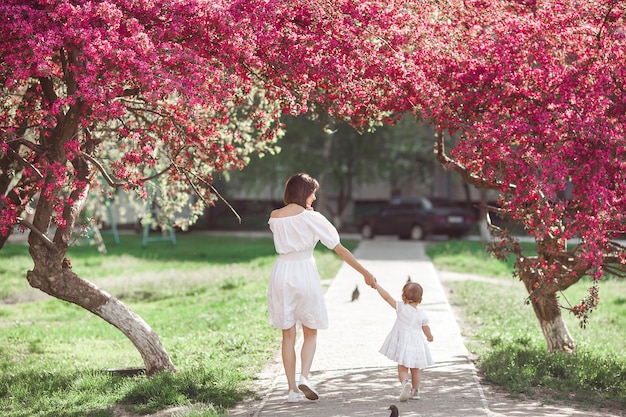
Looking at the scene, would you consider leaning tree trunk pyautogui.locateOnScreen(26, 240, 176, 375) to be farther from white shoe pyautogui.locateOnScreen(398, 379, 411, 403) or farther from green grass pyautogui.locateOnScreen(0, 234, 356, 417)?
white shoe pyautogui.locateOnScreen(398, 379, 411, 403)

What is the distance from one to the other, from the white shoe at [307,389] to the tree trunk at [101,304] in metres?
1.91

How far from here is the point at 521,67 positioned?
8117 millimetres

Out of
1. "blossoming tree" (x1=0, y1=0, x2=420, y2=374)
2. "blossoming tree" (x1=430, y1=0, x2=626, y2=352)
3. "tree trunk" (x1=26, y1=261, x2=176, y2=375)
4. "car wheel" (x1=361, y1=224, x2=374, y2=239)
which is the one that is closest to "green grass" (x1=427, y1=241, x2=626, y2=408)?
"blossoming tree" (x1=430, y1=0, x2=626, y2=352)

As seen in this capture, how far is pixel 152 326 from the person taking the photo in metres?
12.6

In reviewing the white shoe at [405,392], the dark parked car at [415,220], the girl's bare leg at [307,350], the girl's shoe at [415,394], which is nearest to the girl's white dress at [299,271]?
the girl's bare leg at [307,350]

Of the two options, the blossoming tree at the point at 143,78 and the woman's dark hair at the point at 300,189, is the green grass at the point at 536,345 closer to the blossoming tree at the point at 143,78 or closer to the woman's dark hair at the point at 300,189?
the woman's dark hair at the point at 300,189

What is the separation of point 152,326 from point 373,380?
5458mm

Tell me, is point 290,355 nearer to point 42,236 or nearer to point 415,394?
point 415,394

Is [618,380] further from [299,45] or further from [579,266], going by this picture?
[299,45]

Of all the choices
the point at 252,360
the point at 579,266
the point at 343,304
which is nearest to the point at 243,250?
the point at 343,304

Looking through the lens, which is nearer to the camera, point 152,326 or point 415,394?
point 415,394

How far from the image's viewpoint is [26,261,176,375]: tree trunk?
801 cm

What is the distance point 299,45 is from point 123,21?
1.61 meters

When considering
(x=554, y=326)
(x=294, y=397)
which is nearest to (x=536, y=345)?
(x=554, y=326)
